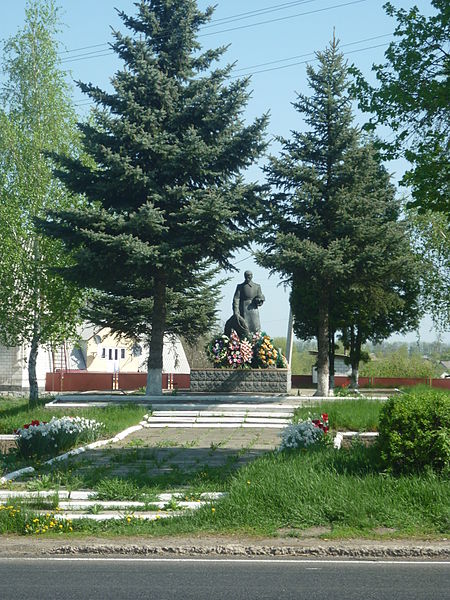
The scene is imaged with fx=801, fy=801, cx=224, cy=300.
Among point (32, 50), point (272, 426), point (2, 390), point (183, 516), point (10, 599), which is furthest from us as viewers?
point (2, 390)

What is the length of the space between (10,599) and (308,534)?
3.76 metres

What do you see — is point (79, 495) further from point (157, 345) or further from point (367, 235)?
point (367, 235)

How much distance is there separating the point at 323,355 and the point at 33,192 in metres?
11.6

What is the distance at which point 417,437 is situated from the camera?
34.7ft

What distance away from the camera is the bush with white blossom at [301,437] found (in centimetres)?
1295

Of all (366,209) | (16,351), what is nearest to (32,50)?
(366,209)

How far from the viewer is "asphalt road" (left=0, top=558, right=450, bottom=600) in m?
6.81

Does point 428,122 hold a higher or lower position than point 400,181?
higher

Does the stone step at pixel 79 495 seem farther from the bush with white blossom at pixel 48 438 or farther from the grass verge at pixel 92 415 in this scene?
the grass verge at pixel 92 415

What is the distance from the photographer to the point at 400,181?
1312cm

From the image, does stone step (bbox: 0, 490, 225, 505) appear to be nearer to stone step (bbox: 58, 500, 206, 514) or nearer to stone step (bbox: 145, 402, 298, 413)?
stone step (bbox: 58, 500, 206, 514)

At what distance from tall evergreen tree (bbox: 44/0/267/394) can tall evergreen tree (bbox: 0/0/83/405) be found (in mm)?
3102

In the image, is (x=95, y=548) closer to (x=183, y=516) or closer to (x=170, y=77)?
(x=183, y=516)

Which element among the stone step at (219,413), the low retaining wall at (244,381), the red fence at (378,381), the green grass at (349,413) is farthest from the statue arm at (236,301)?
the red fence at (378,381)
